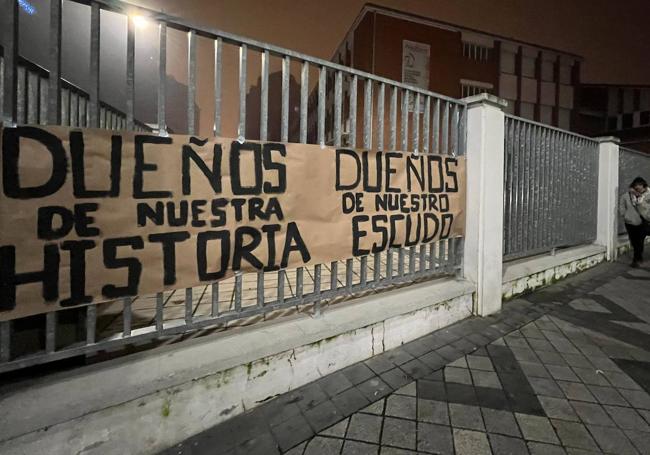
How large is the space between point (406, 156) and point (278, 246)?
1.69m

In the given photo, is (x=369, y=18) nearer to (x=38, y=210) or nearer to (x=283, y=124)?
(x=283, y=124)

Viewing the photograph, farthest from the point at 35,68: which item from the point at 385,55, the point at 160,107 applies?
the point at 385,55

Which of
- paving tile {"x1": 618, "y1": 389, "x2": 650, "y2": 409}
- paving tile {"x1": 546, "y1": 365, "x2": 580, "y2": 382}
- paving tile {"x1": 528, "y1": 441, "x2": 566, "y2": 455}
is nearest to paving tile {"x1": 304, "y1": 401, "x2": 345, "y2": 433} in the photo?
paving tile {"x1": 528, "y1": 441, "x2": 566, "y2": 455}

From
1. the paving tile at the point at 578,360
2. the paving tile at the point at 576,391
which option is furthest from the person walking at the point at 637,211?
the paving tile at the point at 576,391

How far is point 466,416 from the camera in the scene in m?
2.26

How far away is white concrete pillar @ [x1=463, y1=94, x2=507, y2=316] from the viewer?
3836 mm

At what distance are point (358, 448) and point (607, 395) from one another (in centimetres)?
205

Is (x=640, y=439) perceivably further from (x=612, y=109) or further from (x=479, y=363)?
(x=612, y=109)

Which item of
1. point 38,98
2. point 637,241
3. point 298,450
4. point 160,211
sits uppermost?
point 38,98

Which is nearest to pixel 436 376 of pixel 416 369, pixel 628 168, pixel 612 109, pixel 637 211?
pixel 416 369

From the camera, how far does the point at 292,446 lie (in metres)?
1.99

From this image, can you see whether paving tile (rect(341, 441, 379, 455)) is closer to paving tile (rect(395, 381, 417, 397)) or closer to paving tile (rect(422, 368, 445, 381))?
paving tile (rect(395, 381, 417, 397))

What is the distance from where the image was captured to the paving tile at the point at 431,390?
2.47 metres

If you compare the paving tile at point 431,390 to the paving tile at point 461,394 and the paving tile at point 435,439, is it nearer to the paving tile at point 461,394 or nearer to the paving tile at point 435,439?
the paving tile at point 461,394
